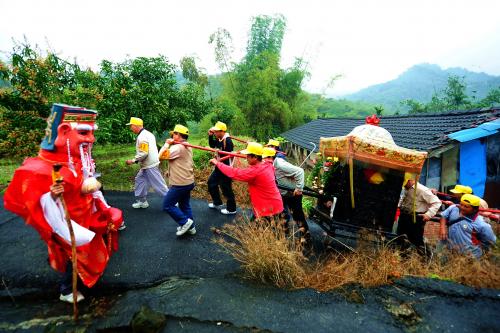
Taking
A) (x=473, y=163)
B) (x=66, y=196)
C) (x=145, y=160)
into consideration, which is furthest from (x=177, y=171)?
(x=473, y=163)

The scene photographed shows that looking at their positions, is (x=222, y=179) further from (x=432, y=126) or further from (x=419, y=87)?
(x=419, y=87)

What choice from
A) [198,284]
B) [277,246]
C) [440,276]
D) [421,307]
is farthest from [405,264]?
[198,284]

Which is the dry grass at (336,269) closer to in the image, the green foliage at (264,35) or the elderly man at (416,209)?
the elderly man at (416,209)

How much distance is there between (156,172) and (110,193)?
234cm

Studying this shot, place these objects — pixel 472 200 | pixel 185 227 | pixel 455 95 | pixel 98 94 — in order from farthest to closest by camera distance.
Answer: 1. pixel 455 95
2. pixel 98 94
3. pixel 185 227
4. pixel 472 200

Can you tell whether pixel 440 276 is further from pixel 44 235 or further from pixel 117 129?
pixel 117 129

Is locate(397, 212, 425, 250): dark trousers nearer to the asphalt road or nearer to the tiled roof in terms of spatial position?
the asphalt road

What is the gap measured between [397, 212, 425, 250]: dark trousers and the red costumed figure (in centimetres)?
457

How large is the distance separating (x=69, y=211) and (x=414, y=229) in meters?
5.08

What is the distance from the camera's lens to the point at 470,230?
4242mm

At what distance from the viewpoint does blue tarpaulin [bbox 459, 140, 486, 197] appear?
7254mm

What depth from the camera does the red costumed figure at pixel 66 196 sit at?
8.34ft

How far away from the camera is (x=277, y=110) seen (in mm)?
20422

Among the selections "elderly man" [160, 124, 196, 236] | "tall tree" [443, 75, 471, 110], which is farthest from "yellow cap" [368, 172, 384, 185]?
"tall tree" [443, 75, 471, 110]
